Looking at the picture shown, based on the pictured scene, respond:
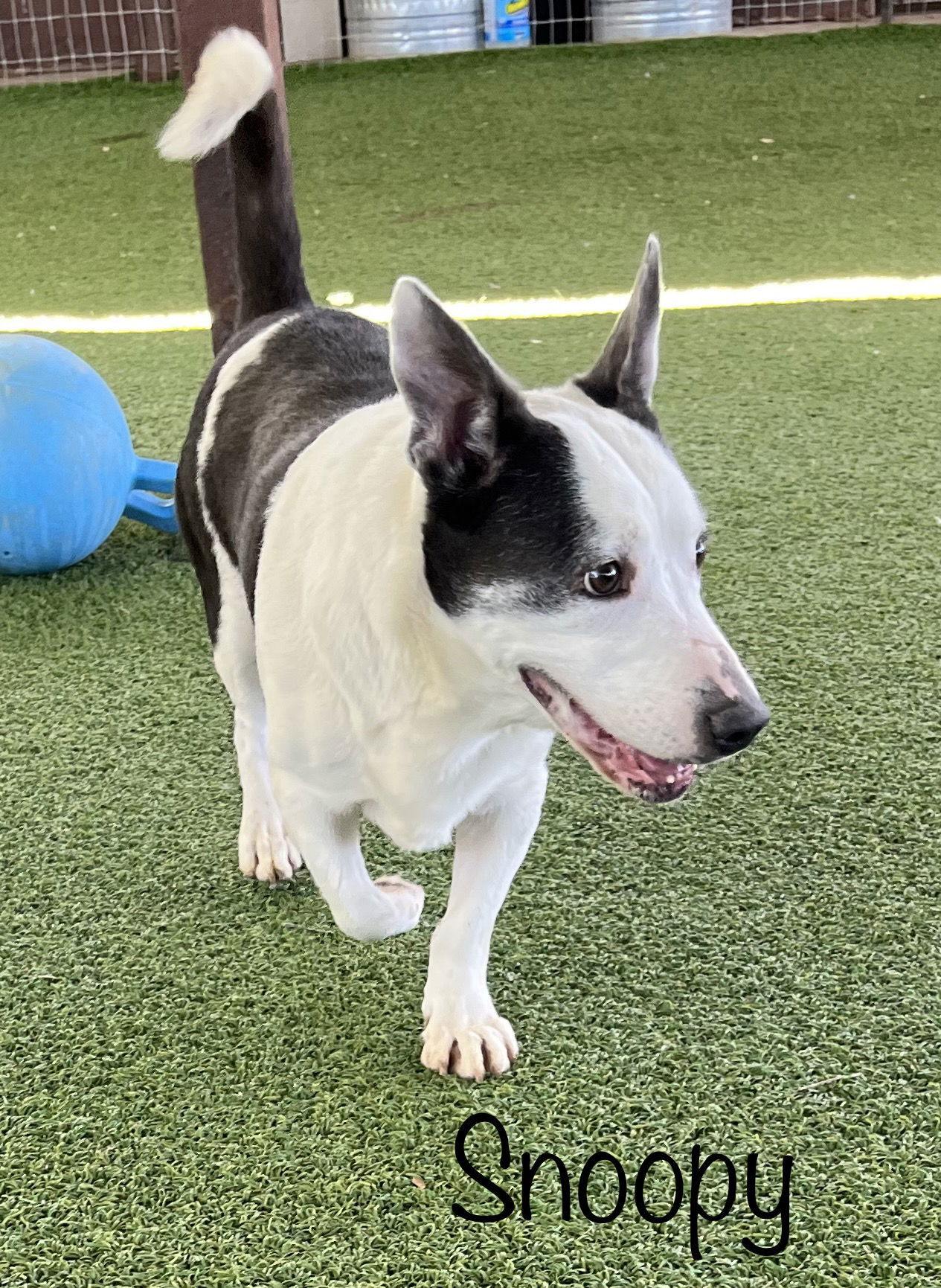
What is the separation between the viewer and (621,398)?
1.69 metres

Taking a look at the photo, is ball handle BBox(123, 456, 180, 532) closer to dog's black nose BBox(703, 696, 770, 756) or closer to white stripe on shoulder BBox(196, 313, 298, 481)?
white stripe on shoulder BBox(196, 313, 298, 481)

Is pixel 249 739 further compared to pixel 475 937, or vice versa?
pixel 249 739

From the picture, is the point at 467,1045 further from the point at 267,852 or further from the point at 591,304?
the point at 591,304

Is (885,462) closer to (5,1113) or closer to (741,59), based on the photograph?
(5,1113)

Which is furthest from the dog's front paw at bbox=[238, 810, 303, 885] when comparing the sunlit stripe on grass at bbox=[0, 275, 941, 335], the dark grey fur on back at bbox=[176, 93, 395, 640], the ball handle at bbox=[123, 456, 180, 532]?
the sunlit stripe on grass at bbox=[0, 275, 941, 335]

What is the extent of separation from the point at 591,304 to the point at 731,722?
3.72m

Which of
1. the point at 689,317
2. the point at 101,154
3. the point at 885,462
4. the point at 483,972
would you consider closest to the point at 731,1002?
the point at 483,972

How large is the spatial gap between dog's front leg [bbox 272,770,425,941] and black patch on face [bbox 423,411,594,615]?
1.46 ft

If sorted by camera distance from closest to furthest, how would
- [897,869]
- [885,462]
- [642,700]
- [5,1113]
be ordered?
[642,700], [5,1113], [897,869], [885,462]

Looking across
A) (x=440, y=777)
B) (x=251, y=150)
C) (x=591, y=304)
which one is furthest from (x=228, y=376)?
(x=591, y=304)

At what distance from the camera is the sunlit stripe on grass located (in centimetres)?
485

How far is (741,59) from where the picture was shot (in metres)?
7.89

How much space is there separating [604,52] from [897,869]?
7.10 m

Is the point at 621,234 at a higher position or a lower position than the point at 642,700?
lower
